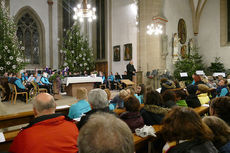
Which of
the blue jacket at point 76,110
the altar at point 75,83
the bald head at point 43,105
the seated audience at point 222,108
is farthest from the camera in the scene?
the altar at point 75,83

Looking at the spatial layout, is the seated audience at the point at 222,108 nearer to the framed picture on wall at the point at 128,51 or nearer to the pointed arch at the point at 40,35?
the framed picture on wall at the point at 128,51

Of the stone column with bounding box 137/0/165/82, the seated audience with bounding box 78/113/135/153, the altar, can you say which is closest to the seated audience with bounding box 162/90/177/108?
the seated audience with bounding box 78/113/135/153

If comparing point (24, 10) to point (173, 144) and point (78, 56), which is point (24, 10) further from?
point (173, 144)

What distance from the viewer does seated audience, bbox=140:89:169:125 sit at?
2.72 meters

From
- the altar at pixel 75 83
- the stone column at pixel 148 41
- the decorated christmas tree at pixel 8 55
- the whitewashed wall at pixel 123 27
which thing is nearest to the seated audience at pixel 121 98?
the altar at pixel 75 83

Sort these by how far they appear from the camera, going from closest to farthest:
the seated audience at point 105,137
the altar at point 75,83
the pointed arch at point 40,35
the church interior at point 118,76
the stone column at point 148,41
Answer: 1. the seated audience at point 105,137
2. the church interior at point 118,76
3. the altar at point 75,83
4. the stone column at point 148,41
5. the pointed arch at point 40,35

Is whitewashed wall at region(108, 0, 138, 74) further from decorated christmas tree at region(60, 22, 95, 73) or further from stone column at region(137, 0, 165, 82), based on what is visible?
decorated christmas tree at region(60, 22, 95, 73)

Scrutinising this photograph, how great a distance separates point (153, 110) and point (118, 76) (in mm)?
9185

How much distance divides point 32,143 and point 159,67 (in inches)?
428

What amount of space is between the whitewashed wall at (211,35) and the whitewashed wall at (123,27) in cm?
641

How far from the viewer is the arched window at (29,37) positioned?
15.3m

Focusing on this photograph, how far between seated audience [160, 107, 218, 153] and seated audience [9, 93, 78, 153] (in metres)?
0.83

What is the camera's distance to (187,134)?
4.65 ft

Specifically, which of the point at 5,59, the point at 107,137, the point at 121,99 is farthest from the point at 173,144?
the point at 5,59
